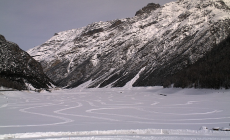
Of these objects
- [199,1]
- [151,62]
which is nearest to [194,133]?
[151,62]

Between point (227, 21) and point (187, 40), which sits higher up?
point (227, 21)

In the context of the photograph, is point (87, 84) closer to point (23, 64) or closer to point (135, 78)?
point (135, 78)

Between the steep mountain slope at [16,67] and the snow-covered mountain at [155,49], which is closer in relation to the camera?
the steep mountain slope at [16,67]

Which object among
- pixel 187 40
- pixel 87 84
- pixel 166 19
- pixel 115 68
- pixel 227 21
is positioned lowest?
pixel 87 84

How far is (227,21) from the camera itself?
92750 millimetres

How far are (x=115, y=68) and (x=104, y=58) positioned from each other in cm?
2183

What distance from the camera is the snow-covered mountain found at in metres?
89.1

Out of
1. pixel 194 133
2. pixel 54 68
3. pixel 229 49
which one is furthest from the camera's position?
pixel 54 68

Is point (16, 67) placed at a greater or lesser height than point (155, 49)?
lesser

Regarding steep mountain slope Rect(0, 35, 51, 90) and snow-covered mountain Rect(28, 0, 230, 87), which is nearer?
steep mountain slope Rect(0, 35, 51, 90)

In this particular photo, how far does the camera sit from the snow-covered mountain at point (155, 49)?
89062 mm

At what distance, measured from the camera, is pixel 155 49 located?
114188 millimetres

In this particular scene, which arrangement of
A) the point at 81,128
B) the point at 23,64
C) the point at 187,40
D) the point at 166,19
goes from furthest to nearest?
the point at 166,19 < the point at 187,40 < the point at 23,64 < the point at 81,128

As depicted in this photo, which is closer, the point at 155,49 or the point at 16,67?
the point at 16,67
